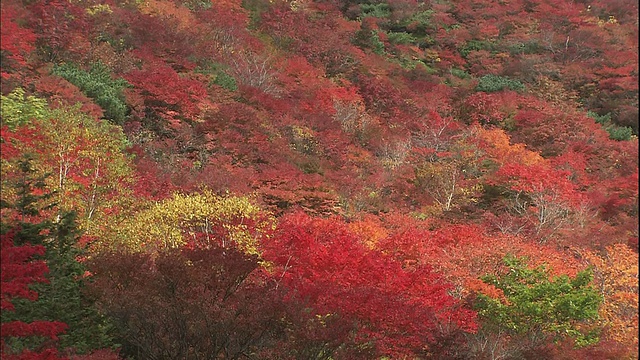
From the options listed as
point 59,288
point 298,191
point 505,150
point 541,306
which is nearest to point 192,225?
point 59,288

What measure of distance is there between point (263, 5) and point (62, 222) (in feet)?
125

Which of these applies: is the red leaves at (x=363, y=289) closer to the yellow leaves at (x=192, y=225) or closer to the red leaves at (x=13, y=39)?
the yellow leaves at (x=192, y=225)

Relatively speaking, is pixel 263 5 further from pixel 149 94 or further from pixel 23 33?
pixel 23 33

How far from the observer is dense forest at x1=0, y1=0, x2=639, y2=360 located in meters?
13.3

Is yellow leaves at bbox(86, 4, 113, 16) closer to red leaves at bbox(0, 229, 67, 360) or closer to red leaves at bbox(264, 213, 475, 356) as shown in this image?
red leaves at bbox(264, 213, 475, 356)

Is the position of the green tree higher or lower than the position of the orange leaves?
higher

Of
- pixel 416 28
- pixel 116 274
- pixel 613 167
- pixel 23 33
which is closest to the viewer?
pixel 116 274

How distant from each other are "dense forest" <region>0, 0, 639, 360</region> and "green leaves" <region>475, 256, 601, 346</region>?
79mm

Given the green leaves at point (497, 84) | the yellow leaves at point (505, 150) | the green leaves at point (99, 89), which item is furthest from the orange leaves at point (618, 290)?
the green leaves at point (497, 84)

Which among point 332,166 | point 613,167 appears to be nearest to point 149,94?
point 332,166

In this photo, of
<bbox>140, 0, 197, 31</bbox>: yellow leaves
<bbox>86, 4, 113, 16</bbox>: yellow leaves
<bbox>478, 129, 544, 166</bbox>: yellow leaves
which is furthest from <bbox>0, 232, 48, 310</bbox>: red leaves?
<bbox>478, 129, 544, 166</bbox>: yellow leaves

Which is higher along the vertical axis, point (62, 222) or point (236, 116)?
point (62, 222)

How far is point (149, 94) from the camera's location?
29.1 meters

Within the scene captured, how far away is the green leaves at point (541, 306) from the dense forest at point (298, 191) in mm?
79
